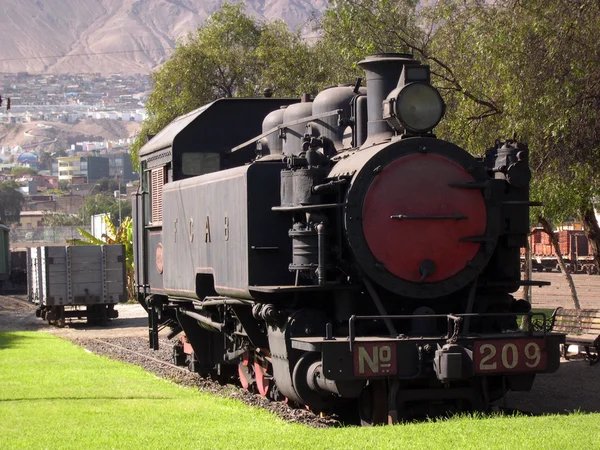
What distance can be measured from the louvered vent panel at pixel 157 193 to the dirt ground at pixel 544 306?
563 centimetres

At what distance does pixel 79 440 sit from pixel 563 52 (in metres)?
8.47

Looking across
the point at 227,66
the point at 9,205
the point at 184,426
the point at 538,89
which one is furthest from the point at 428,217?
the point at 9,205

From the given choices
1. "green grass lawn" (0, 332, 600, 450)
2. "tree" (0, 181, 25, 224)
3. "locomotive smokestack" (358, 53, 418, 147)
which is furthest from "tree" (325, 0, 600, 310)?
"tree" (0, 181, 25, 224)

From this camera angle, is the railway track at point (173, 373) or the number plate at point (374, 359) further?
the railway track at point (173, 373)

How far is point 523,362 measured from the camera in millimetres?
9648

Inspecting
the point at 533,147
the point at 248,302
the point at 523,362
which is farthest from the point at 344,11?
the point at 523,362

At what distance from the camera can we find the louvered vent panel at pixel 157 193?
1500 centimetres

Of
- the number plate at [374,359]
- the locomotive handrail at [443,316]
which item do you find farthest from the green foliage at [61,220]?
the number plate at [374,359]

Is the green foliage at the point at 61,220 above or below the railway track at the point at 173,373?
above

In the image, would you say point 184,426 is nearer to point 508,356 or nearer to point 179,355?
point 508,356

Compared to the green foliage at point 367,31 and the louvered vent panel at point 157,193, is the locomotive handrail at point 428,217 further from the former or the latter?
the green foliage at point 367,31

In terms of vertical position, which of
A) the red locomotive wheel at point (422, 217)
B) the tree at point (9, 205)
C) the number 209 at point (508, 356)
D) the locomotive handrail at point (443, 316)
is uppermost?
the tree at point (9, 205)

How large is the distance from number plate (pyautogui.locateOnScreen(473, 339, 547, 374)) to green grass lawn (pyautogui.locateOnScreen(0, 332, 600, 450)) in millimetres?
522

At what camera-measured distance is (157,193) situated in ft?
50.4
